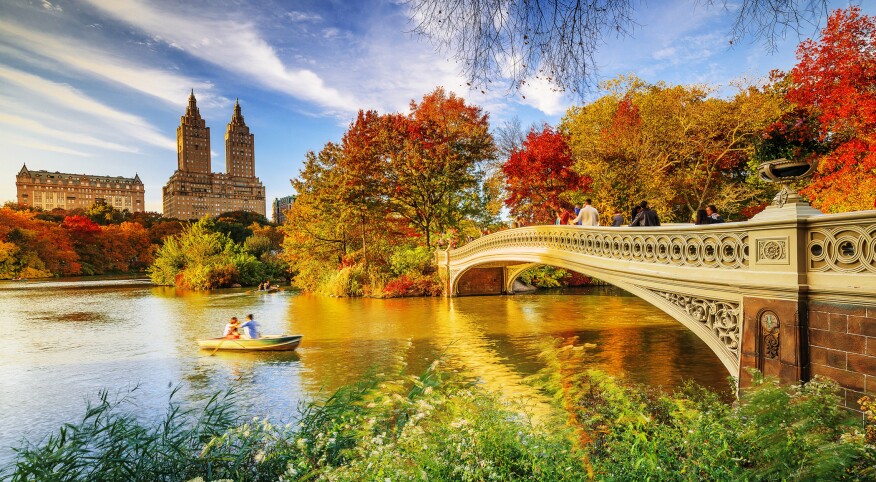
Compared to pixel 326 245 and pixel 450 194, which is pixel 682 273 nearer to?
pixel 450 194

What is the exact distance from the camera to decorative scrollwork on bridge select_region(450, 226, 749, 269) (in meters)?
6.89

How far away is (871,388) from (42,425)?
10.9 meters

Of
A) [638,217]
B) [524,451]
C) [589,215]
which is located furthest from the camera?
[589,215]

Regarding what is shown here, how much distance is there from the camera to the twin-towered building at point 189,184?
114562 millimetres

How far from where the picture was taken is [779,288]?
590 centimetres

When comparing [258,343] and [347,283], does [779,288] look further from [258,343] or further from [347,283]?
[347,283]

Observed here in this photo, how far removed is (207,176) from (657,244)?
146 m

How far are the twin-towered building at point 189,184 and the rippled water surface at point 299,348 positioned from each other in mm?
111397

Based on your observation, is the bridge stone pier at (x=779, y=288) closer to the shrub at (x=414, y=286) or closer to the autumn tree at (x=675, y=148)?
the autumn tree at (x=675, y=148)

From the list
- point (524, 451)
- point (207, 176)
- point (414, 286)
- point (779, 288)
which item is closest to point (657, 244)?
point (779, 288)

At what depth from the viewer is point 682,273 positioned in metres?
7.87

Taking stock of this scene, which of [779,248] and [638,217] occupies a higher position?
[638,217]

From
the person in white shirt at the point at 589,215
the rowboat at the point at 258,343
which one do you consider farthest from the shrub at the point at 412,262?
the person in white shirt at the point at 589,215

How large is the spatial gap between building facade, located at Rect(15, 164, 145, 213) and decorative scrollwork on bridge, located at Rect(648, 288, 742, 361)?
396 ft
